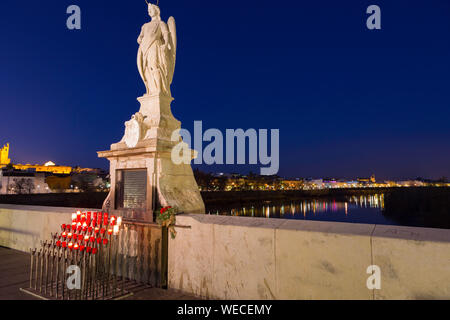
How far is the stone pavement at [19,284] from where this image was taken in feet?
15.1

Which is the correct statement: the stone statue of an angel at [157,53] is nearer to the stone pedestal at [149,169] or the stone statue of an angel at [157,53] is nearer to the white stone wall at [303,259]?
the stone pedestal at [149,169]

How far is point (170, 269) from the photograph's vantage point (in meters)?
5.02

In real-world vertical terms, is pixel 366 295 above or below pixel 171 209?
below

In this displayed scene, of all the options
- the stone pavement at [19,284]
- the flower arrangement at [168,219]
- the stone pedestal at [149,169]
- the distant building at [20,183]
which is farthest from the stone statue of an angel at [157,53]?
the distant building at [20,183]

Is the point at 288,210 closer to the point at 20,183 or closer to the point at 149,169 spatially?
the point at 149,169

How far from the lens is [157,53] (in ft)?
21.3

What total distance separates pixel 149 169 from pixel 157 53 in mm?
2881

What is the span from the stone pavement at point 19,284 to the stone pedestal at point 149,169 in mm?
1369

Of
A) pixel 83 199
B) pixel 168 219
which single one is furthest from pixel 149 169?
pixel 83 199

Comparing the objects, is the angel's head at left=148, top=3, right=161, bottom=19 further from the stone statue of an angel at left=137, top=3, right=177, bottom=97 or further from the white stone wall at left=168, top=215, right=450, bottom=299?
the white stone wall at left=168, top=215, right=450, bottom=299
